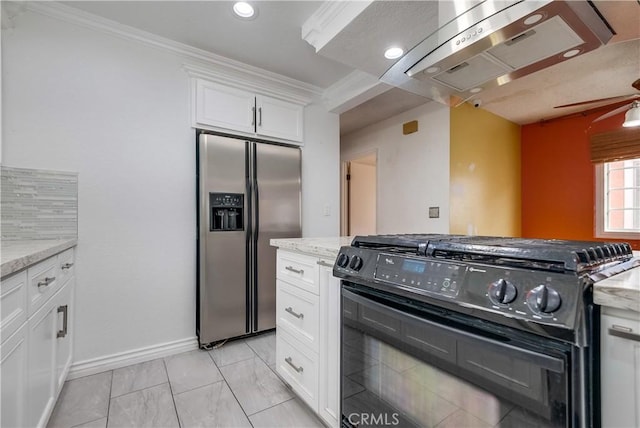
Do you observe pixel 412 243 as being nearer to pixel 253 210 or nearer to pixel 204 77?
pixel 253 210

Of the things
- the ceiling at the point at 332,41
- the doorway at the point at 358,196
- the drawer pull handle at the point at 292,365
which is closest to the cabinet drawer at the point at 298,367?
the drawer pull handle at the point at 292,365

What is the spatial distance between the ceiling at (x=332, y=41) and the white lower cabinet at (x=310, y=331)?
1.44 metres

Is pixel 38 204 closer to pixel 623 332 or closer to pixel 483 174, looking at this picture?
pixel 623 332

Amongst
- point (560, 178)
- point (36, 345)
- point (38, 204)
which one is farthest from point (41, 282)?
point (560, 178)

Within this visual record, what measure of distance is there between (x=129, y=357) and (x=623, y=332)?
2.63 metres

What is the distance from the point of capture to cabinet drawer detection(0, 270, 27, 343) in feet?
3.01

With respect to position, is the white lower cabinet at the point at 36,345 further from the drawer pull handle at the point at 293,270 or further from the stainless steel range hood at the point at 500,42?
the stainless steel range hood at the point at 500,42

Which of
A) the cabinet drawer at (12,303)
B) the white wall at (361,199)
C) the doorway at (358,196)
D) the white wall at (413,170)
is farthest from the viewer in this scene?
the white wall at (361,199)

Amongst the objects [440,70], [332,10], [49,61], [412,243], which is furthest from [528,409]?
[49,61]

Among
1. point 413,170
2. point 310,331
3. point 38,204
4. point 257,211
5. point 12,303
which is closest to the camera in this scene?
point 12,303

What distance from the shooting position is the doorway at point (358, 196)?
206 inches

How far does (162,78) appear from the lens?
90.9 inches

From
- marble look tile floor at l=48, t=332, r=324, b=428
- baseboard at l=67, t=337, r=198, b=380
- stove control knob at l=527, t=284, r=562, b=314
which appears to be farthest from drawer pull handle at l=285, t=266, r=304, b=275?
baseboard at l=67, t=337, r=198, b=380

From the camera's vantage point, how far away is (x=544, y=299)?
646 millimetres
